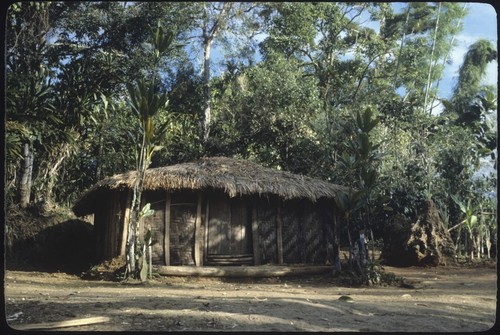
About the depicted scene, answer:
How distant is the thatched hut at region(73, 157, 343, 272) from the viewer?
10.1 m

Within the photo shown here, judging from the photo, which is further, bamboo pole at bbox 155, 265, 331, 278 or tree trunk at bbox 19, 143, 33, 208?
tree trunk at bbox 19, 143, 33, 208

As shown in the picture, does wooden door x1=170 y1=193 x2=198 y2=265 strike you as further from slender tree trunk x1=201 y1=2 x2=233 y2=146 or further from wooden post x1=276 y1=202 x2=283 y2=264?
slender tree trunk x1=201 y1=2 x2=233 y2=146

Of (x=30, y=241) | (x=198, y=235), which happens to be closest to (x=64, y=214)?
(x=30, y=241)

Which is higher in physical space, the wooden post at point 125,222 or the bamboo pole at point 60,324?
the wooden post at point 125,222

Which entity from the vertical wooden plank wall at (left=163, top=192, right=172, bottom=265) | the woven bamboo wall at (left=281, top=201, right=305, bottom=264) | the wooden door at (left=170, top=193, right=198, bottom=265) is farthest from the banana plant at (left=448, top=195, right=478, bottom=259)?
the vertical wooden plank wall at (left=163, top=192, right=172, bottom=265)

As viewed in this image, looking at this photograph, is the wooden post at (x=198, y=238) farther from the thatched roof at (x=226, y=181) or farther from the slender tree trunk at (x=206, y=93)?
the slender tree trunk at (x=206, y=93)

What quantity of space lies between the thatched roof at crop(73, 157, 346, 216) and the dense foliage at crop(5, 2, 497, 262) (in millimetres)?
1509

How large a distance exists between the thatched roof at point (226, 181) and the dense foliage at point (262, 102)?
151 centimetres

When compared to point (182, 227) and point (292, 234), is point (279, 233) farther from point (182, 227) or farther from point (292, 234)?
point (182, 227)

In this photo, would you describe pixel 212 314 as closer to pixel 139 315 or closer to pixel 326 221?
pixel 139 315

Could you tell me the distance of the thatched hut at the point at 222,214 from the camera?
1006 cm

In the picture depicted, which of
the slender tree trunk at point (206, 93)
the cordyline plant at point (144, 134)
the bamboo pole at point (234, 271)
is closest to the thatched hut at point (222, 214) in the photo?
the bamboo pole at point (234, 271)

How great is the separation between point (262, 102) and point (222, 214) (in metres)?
5.85

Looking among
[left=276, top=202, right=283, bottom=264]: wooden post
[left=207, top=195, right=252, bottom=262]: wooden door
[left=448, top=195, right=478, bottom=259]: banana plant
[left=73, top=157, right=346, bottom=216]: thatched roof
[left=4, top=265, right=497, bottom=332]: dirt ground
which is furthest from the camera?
[left=448, top=195, right=478, bottom=259]: banana plant
